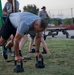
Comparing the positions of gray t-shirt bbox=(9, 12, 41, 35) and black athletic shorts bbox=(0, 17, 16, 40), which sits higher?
gray t-shirt bbox=(9, 12, 41, 35)

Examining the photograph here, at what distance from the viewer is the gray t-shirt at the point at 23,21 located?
20.4 ft

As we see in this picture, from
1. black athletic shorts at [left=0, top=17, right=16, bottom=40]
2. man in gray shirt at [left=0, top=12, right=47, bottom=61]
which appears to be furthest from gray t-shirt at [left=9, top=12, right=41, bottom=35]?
black athletic shorts at [left=0, top=17, right=16, bottom=40]

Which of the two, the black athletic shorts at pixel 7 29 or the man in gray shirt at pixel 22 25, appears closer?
the man in gray shirt at pixel 22 25

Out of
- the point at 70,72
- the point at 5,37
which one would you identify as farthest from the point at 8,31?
the point at 70,72

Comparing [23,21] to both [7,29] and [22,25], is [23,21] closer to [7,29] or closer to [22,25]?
[22,25]

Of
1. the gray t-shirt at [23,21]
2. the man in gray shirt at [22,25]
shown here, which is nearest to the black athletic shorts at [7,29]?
the man in gray shirt at [22,25]

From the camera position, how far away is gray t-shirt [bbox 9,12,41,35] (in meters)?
6.23

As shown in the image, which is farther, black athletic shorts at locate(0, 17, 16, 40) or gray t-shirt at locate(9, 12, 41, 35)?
black athletic shorts at locate(0, 17, 16, 40)

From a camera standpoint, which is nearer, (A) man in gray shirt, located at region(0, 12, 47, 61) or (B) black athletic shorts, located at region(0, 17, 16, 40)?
(A) man in gray shirt, located at region(0, 12, 47, 61)

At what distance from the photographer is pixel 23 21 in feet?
20.7

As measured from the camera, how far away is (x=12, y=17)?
670 centimetres

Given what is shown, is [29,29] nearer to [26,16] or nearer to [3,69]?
[26,16]

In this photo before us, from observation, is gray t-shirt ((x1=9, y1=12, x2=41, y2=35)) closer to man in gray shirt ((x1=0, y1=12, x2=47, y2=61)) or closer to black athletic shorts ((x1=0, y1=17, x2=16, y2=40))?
man in gray shirt ((x1=0, y1=12, x2=47, y2=61))

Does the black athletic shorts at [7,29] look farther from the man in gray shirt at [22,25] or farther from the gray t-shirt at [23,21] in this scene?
the gray t-shirt at [23,21]
